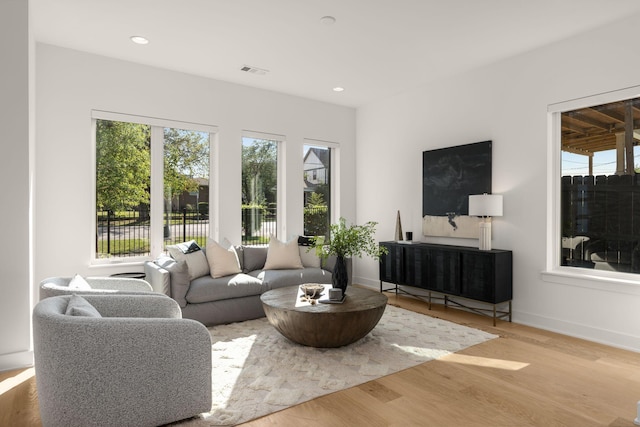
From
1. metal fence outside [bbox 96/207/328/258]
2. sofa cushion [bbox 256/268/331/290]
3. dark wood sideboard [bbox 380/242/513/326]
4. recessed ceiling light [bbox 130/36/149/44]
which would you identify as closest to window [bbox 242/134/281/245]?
metal fence outside [bbox 96/207/328/258]

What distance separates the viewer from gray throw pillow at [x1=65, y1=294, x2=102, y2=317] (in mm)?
2183

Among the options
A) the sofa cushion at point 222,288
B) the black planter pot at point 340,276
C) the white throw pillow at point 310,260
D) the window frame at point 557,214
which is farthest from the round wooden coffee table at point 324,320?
the window frame at point 557,214

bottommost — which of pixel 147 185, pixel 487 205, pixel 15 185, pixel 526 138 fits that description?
pixel 487 205

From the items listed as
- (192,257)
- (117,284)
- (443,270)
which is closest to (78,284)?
(117,284)

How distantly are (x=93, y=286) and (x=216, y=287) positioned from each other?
1287 mm

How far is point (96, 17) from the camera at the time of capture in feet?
11.8

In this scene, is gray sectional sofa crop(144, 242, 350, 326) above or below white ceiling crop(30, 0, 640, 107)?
below

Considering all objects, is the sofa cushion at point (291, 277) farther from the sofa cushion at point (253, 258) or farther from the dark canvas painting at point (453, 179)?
the dark canvas painting at point (453, 179)

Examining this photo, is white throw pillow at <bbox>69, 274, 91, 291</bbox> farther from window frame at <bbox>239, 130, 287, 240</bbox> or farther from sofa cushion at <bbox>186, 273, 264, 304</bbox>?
window frame at <bbox>239, 130, 287, 240</bbox>

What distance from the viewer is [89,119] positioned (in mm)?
4445

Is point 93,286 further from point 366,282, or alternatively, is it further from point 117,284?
point 366,282

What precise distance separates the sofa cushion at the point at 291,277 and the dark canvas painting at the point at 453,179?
1.56 metres

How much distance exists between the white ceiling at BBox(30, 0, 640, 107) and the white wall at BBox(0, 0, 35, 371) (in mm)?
444

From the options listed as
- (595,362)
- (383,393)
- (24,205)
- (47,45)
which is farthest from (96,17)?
(595,362)
